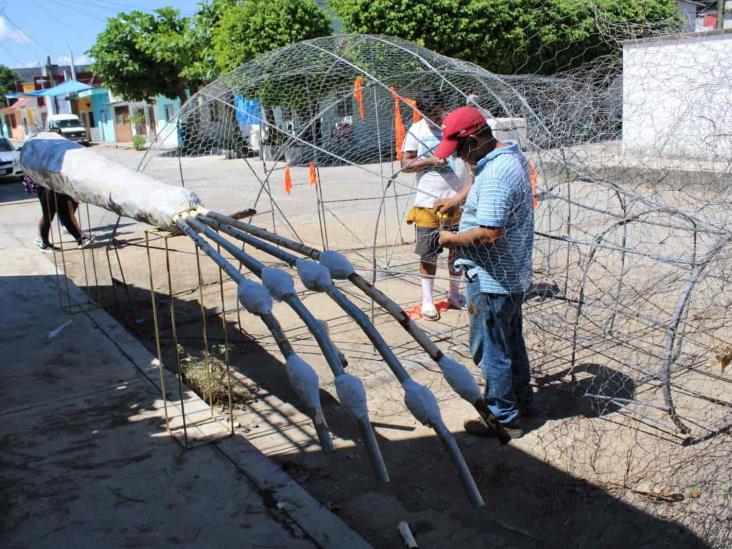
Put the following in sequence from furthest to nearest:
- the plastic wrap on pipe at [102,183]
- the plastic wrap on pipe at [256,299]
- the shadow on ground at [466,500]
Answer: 1. the plastic wrap on pipe at [102,183]
2. the shadow on ground at [466,500]
3. the plastic wrap on pipe at [256,299]

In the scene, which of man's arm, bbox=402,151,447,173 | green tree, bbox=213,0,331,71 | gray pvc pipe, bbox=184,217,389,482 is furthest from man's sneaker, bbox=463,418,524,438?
green tree, bbox=213,0,331,71

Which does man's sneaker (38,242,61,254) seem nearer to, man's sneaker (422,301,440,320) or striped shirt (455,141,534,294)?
man's sneaker (422,301,440,320)

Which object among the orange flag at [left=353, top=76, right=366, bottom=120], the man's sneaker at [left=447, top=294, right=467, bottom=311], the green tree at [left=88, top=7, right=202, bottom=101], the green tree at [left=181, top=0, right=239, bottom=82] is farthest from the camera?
the green tree at [left=88, top=7, right=202, bottom=101]

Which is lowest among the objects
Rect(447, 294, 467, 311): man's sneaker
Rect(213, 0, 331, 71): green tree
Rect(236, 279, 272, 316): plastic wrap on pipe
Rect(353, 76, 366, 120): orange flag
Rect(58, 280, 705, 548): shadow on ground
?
Rect(58, 280, 705, 548): shadow on ground

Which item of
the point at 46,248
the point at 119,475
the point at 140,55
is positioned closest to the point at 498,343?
the point at 119,475

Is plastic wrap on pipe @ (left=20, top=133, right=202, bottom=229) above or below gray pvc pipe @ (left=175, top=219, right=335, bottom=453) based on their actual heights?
above

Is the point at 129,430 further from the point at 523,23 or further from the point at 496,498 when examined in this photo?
the point at 523,23

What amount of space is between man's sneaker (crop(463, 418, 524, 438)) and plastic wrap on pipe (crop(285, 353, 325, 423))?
210 cm

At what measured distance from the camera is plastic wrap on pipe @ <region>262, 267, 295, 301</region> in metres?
2.22

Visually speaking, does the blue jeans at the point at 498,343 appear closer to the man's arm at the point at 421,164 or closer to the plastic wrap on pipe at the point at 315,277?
the plastic wrap on pipe at the point at 315,277

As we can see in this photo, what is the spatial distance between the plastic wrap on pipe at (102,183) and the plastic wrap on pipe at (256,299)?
5.00ft

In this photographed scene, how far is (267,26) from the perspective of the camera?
19156 mm

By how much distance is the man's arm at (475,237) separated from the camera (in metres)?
3.62

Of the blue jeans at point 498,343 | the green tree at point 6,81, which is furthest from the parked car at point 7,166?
the green tree at point 6,81
